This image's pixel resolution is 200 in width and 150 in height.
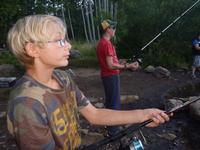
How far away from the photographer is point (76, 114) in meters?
2.03

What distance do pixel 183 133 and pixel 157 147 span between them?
93cm

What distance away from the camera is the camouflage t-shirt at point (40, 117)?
1.69 m

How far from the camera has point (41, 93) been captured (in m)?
1.77

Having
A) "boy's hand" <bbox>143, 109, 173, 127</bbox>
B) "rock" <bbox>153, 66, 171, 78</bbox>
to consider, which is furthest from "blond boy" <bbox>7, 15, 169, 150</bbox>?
"rock" <bbox>153, 66, 171, 78</bbox>

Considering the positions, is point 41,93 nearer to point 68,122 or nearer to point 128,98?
point 68,122

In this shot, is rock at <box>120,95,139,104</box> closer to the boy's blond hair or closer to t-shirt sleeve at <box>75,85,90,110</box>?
t-shirt sleeve at <box>75,85,90,110</box>

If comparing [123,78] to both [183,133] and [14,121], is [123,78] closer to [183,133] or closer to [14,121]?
[183,133]

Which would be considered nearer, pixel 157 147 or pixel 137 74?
pixel 157 147

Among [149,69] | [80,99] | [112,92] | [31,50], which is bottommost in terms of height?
[149,69]

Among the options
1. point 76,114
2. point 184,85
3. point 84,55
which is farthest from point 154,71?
point 76,114

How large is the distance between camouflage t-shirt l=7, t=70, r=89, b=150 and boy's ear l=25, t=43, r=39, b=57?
111mm

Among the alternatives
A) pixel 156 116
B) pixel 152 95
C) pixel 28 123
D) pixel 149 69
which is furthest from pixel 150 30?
pixel 28 123

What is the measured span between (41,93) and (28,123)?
160 millimetres

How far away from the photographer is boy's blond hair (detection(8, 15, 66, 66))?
176 centimetres
